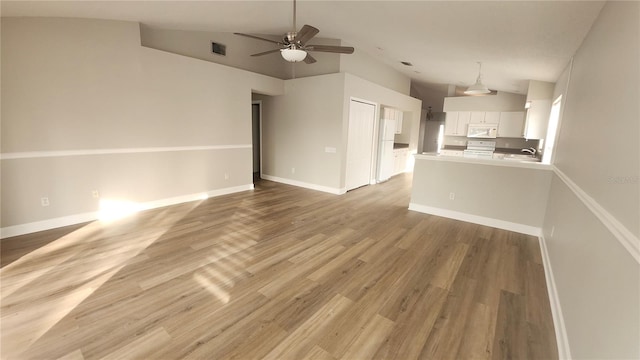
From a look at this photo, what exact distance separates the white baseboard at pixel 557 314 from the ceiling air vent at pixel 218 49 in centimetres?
626

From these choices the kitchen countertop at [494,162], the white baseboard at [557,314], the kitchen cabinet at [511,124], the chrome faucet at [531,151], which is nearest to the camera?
the white baseboard at [557,314]

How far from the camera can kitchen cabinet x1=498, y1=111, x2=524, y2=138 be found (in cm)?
720

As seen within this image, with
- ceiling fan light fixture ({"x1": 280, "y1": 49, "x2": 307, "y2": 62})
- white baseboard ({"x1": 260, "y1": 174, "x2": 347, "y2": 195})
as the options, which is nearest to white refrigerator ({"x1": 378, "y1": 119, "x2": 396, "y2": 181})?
white baseboard ({"x1": 260, "y1": 174, "x2": 347, "y2": 195})

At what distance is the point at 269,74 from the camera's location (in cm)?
636

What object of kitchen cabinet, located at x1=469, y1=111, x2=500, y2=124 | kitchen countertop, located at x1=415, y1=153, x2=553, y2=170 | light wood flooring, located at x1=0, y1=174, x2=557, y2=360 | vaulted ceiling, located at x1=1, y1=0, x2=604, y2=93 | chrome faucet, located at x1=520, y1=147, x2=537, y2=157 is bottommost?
light wood flooring, located at x1=0, y1=174, x2=557, y2=360

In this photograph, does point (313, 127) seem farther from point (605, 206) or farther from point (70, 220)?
point (605, 206)

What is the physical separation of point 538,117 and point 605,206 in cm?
549

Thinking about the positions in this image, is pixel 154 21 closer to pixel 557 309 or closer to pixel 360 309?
pixel 360 309

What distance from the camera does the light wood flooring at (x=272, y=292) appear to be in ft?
5.64

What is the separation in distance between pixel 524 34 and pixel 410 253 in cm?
303

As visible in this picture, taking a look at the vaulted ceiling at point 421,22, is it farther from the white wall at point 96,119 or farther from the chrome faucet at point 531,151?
the chrome faucet at point 531,151

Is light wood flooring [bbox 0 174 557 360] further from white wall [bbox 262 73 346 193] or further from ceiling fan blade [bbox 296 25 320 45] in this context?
ceiling fan blade [bbox 296 25 320 45]

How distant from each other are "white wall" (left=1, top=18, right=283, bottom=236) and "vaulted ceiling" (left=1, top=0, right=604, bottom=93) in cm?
37

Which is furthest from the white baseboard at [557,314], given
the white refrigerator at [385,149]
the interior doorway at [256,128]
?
the interior doorway at [256,128]
